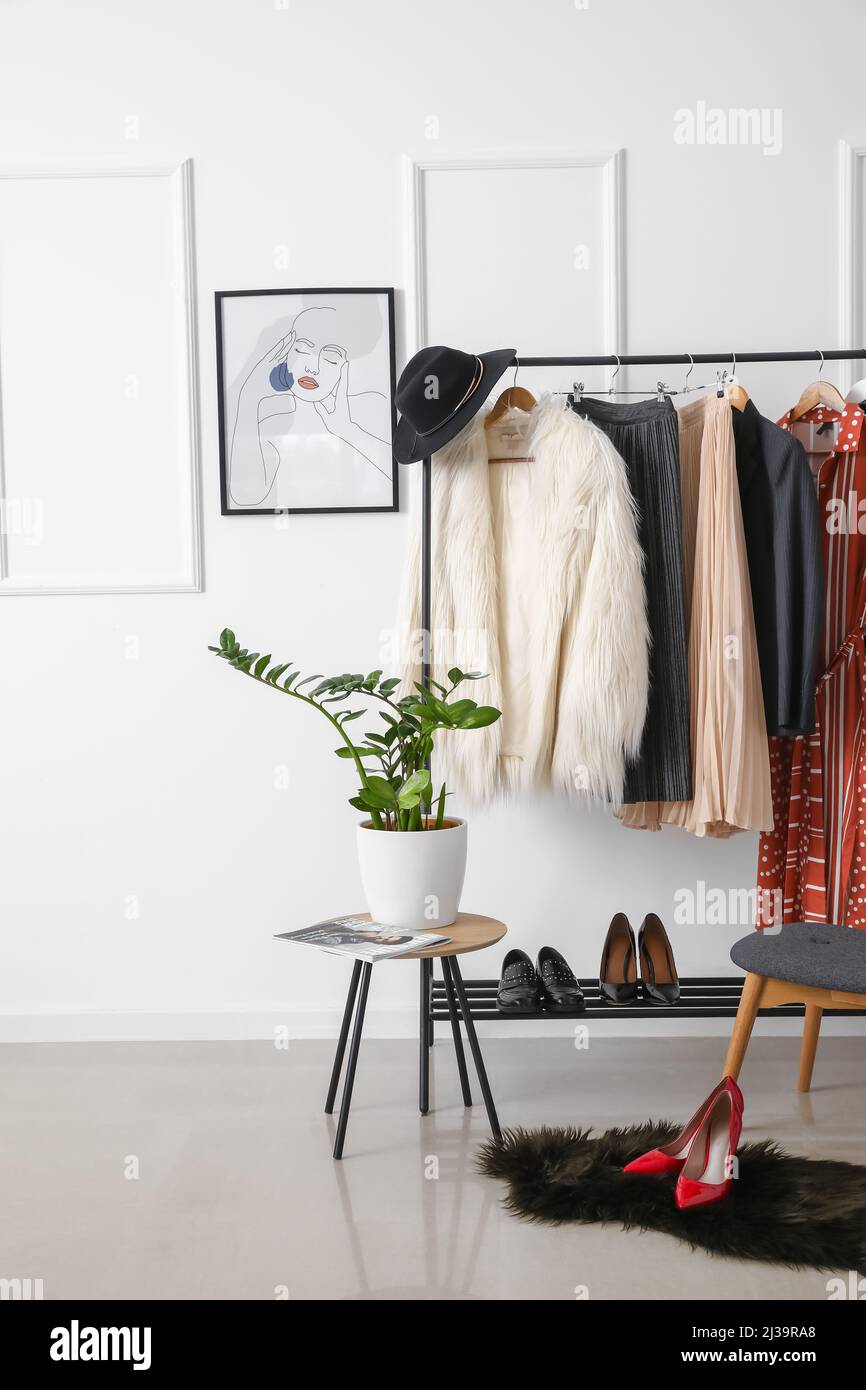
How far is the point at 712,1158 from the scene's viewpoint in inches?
69.6

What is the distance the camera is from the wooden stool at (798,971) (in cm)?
192

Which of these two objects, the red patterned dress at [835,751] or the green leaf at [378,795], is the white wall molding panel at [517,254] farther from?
the green leaf at [378,795]

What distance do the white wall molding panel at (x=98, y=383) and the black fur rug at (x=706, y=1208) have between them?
163 centimetres

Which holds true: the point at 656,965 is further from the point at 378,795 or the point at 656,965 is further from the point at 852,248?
the point at 852,248

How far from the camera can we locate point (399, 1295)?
1.52 metres

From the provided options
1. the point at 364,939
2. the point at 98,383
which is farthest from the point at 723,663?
the point at 98,383

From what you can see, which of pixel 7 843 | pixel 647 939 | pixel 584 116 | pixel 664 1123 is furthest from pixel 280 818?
pixel 584 116

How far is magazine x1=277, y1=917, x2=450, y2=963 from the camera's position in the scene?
1.88 metres

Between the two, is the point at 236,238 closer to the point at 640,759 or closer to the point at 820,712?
the point at 640,759

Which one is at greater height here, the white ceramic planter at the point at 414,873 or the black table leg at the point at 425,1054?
the white ceramic planter at the point at 414,873

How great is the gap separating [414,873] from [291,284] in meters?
1.58

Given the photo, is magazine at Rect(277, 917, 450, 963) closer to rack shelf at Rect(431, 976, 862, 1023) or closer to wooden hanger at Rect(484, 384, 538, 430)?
Result: rack shelf at Rect(431, 976, 862, 1023)

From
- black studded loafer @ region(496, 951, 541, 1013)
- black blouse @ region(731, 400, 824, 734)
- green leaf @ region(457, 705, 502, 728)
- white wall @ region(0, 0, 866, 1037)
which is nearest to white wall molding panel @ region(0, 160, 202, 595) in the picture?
white wall @ region(0, 0, 866, 1037)

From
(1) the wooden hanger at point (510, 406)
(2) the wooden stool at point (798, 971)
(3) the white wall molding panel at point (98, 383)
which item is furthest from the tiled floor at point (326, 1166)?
(1) the wooden hanger at point (510, 406)
